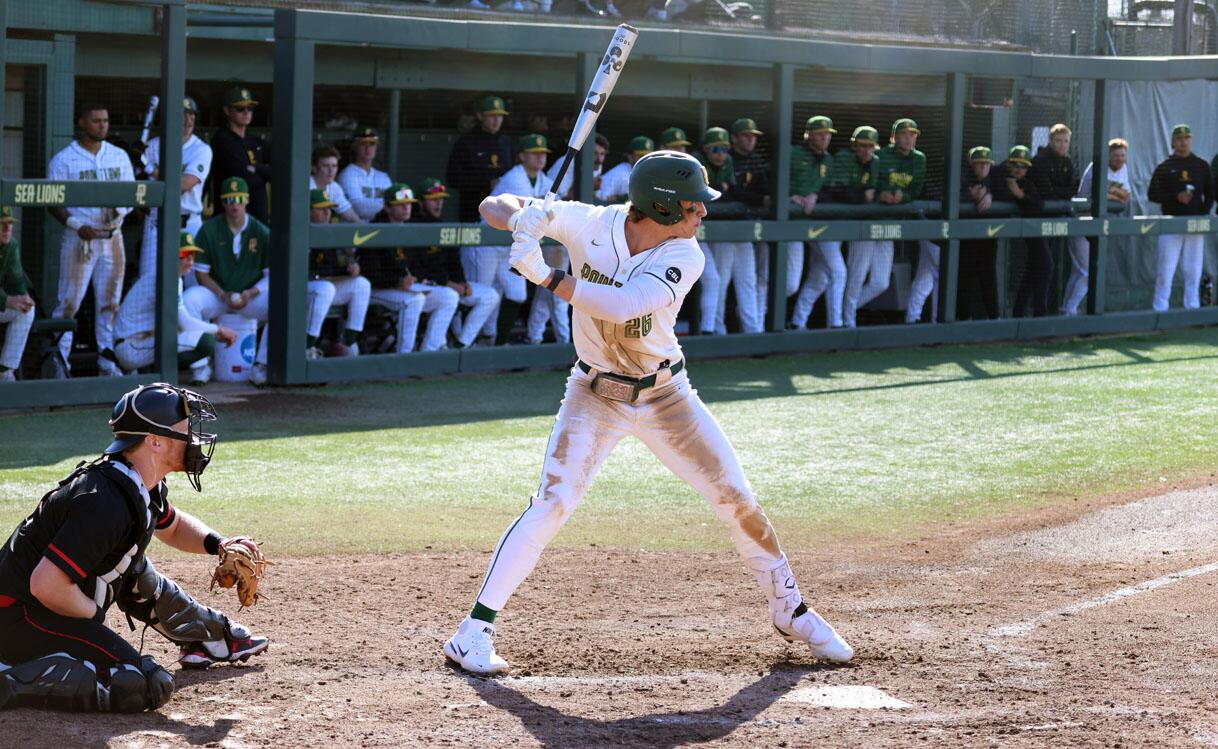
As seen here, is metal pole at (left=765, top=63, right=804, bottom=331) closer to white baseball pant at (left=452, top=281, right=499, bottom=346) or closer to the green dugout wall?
the green dugout wall

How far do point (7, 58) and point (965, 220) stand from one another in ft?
27.0

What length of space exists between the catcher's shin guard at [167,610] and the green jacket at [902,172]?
10.0 m

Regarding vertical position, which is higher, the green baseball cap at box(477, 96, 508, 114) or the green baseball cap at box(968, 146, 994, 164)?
the green baseball cap at box(477, 96, 508, 114)

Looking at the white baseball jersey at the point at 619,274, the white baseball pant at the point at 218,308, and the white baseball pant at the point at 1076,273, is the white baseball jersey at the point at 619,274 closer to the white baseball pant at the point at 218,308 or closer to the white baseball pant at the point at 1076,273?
the white baseball pant at the point at 218,308

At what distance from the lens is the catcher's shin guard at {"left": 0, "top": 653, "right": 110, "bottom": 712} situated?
432 cm

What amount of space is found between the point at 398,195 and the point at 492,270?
3.31 ft

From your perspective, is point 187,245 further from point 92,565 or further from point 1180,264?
point 1180,264

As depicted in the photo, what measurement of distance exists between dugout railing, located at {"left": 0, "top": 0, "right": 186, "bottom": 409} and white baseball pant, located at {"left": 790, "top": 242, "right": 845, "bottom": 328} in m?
5.66

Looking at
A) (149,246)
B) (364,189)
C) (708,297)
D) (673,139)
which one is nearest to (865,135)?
(673,139)

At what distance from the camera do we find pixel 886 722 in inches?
184

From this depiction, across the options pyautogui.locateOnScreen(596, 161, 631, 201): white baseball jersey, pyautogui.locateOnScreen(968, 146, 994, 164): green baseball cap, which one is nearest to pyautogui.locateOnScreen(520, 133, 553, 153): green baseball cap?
pyautogui.locateOnScreen(596, 161, 631, 201): white baseball jersey

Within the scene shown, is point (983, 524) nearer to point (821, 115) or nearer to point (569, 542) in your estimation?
point (569, 542)

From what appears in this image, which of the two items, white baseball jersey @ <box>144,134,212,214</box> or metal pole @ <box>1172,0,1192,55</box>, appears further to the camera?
metal pole @ <box>1172,0,1192,55</box>

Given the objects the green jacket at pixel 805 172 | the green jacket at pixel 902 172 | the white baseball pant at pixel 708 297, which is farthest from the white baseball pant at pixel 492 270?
the green jacket at pixel 902 172
